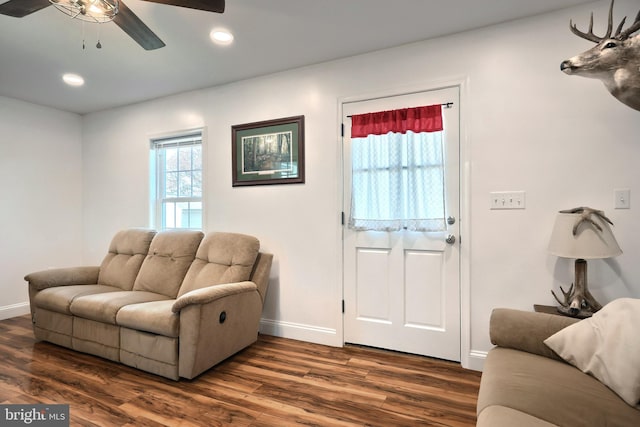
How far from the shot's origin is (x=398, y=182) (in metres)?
2.54

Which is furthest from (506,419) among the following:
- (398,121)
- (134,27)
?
(134,27)

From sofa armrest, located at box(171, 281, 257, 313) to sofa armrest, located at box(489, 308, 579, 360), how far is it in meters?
1.74

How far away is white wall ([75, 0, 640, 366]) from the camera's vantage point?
6.61 ft

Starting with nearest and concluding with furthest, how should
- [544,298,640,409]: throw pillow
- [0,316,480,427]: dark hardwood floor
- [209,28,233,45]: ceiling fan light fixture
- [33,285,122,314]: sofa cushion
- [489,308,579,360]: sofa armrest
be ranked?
[544,298,640,409]: throw pillow → [489,308,579,360]: sofa armrest → [0,316,480,427]: dark hardwood floor → [209,28,233,45]: ceiling fan light fixture → [33,285,122,314]: sofa cushion

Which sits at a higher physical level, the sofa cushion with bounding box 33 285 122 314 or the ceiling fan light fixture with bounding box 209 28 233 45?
the ceiling fan light fixture with bounding box 209 28 233 45

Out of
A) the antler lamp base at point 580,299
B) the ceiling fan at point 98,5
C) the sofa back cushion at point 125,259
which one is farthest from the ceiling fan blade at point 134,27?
the antler lamp base at point 580,299

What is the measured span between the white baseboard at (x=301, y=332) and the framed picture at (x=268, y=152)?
53.4 inches

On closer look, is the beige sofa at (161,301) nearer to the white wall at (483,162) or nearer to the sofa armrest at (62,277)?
the sofa armrest at (62,277)

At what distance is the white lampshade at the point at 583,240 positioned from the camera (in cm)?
176

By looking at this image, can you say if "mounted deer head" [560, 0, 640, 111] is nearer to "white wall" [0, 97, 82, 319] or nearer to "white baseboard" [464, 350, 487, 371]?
"white baseboard" [464, 350, 487, 371]

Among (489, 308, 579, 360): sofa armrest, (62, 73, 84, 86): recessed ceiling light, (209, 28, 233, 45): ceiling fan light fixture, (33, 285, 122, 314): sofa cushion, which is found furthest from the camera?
(62, 73, 84, 86): recessed ceiling light

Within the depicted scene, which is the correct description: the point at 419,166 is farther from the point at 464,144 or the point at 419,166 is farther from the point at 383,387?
the point at 383,387

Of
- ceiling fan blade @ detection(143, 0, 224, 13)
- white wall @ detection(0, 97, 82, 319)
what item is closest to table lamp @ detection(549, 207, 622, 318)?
ceiling fan blade @ detection(143, 0, 224, 13)

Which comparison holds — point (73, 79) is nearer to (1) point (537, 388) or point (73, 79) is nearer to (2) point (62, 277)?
(2) point (62, 277)
